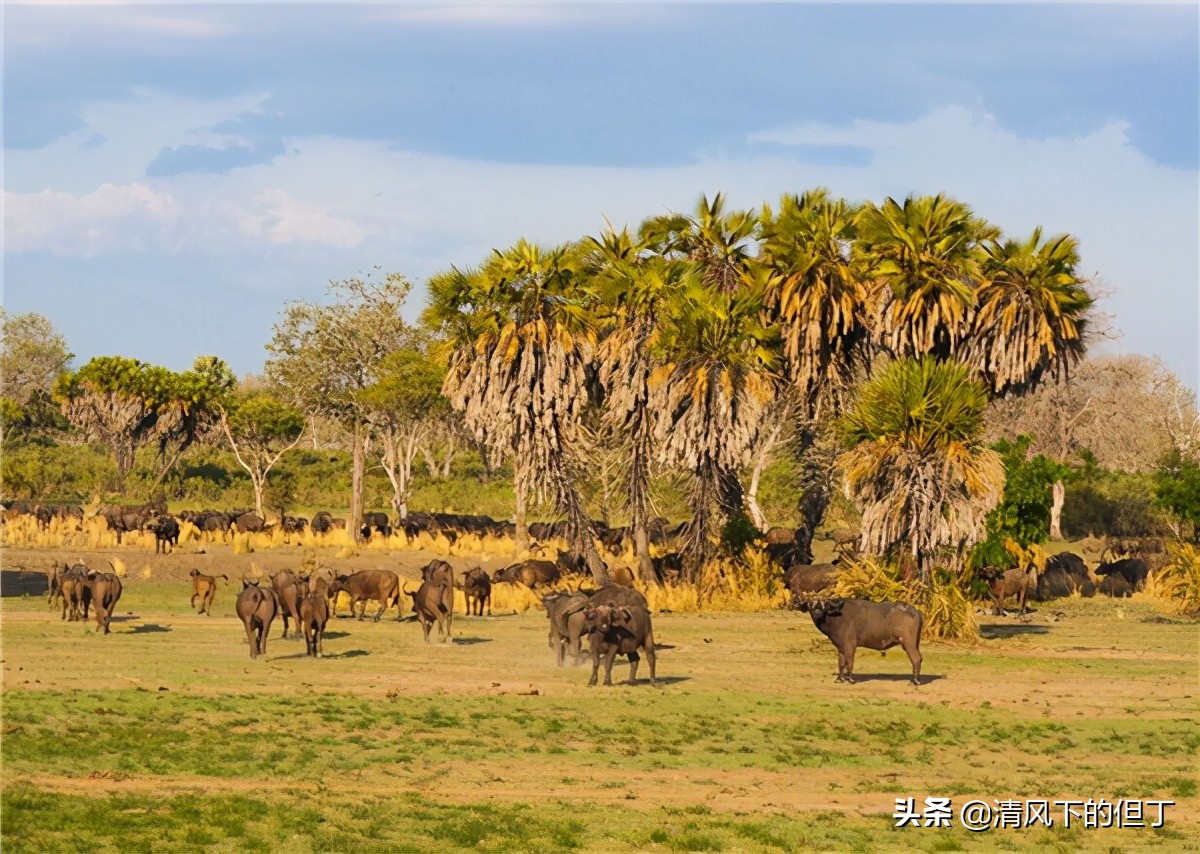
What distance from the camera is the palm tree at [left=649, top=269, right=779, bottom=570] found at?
40.0m

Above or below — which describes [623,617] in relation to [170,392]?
below

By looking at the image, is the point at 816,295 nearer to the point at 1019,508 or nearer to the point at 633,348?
the point at 633,348

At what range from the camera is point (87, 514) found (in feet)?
188

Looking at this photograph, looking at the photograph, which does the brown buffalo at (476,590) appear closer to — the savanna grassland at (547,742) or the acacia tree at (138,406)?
the savanna grassland at (547,742)

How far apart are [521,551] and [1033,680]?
2601cm

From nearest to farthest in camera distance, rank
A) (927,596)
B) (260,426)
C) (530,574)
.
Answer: (927,596) < (530,574) < (260,426)

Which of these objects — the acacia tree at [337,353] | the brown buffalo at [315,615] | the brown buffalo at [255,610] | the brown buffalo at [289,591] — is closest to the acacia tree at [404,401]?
the acacia tree at [337,353]

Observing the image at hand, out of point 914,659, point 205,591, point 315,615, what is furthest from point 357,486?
point 914,659

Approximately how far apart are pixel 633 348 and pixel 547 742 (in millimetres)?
23617

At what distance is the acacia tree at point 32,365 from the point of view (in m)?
108

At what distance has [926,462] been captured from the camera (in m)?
31.6

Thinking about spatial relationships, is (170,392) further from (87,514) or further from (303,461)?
(87,514)

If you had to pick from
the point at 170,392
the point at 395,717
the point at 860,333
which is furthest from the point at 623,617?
the point at 170,392

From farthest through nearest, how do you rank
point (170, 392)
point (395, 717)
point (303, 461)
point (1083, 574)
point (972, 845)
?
point (303, 461) → point (170, 392) → point (1083, 574) → point (395, 717) → point (972, 845)
